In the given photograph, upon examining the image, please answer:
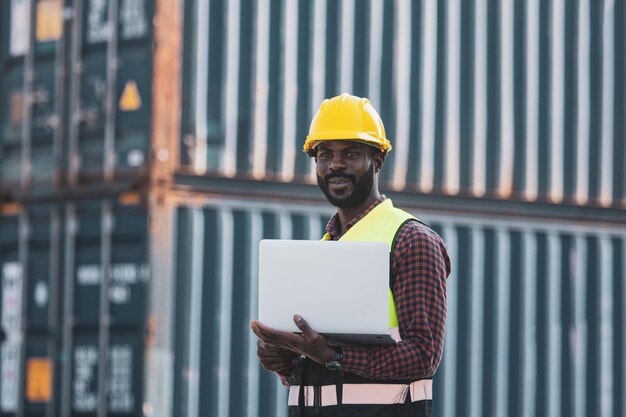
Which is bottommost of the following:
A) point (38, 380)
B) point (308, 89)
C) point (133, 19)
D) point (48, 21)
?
point (38, 380)

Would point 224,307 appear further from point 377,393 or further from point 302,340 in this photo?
point 302,340

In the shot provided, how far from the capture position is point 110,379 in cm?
903

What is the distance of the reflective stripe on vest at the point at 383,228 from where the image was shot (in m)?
3.30

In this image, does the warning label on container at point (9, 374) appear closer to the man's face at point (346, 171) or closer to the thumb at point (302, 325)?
the man's face at point (346, 171)

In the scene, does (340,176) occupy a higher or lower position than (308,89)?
lower

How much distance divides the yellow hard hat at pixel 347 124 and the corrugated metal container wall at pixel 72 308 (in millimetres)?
5540

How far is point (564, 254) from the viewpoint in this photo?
399 inches

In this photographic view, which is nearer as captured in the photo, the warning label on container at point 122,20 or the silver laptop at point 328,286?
the silver laptop at point 328,286

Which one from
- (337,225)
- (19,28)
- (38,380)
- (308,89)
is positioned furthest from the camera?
(19,28)

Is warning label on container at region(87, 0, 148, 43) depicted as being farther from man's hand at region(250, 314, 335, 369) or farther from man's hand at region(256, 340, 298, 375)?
man's hand at region(250, 314, 335, 369)

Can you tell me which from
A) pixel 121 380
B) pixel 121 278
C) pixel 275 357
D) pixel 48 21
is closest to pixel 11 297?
pixel 121 278

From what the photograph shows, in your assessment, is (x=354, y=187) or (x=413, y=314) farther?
(x=354, y=187)

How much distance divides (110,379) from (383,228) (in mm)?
5983

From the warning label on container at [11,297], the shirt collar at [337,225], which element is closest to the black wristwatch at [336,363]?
the shirt collar at [337,225]
